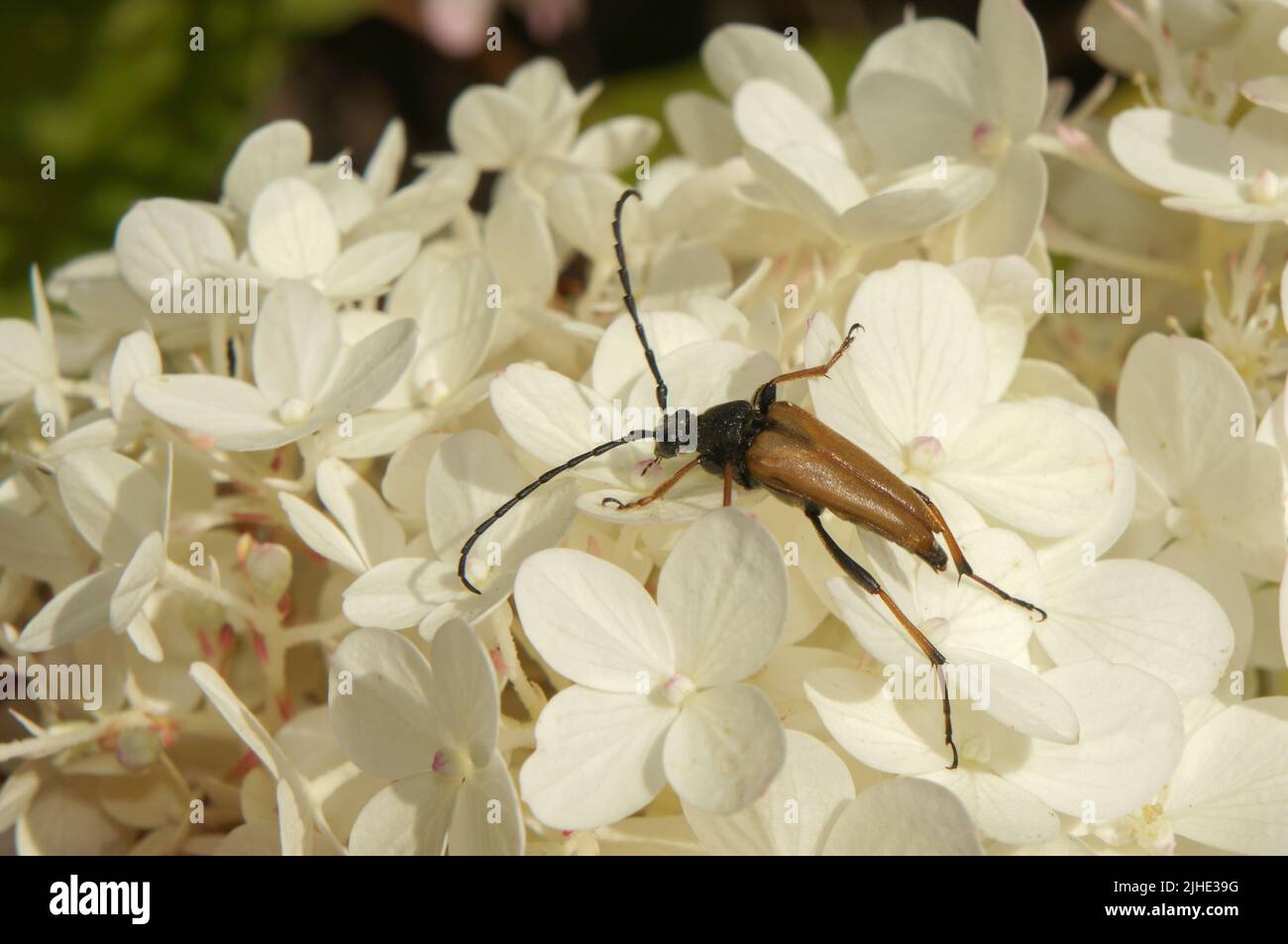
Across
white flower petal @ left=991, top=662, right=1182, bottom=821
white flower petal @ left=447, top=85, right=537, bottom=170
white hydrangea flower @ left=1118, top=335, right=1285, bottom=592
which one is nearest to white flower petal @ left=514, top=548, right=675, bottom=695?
white flower petal @ left=991, top=662, right=1182, bottom=821

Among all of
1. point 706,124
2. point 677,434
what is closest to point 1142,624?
point 677,434

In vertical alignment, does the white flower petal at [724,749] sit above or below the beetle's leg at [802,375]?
below

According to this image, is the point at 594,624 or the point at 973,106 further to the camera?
the point at 973,106

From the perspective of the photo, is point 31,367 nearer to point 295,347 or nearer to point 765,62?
point 295,347

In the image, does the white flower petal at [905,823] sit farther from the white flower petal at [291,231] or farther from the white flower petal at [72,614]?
the white flower petal at [291,231]

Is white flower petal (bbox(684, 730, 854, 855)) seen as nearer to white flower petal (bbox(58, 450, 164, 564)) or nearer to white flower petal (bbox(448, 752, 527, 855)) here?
white flower petal (bbox(448, 752, 527, 855))

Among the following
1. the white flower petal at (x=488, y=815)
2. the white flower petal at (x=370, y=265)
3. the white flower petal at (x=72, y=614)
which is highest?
the white flower petal at (x=370, y=265)

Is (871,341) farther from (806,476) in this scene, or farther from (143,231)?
(143,231)

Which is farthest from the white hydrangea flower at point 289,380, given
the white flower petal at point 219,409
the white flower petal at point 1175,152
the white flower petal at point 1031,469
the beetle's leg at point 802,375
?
the white flower petal at point 1175,152
